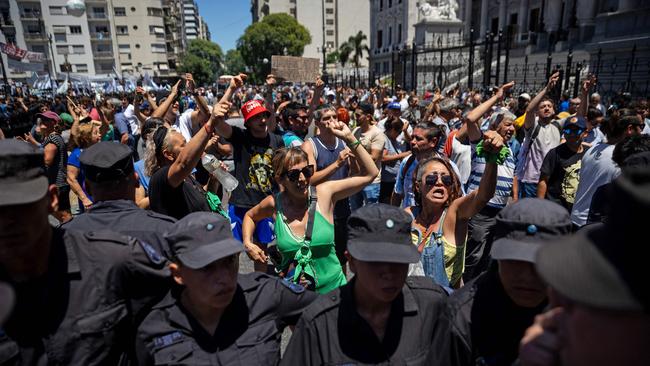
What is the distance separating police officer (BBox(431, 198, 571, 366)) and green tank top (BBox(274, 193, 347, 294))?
115 centimetres

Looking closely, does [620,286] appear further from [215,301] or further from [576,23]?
[576,23]

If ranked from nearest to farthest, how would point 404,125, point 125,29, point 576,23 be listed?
point 404,125 → point 576,23 → point 125,29

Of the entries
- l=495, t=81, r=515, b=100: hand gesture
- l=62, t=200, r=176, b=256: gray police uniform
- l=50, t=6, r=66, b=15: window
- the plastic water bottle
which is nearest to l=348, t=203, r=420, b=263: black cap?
l=62, t=200, r=176, b=256: gray police uniform

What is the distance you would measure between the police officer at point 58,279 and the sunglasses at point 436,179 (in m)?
1.86

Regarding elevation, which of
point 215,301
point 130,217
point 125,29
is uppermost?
point 125,29

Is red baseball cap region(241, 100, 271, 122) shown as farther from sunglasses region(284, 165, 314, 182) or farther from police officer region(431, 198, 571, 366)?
police officer region(431, 198, 571, 366)

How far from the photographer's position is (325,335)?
69.2 inches

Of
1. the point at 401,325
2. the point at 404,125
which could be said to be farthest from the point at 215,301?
the point at 404,125

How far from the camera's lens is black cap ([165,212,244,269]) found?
5.48 feet

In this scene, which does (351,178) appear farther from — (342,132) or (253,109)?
(253,109)

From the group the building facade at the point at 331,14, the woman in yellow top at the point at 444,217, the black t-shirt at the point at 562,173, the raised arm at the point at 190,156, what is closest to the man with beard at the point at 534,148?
the black t-shirt at the point at 562,173

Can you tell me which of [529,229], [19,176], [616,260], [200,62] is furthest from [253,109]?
[200,62]

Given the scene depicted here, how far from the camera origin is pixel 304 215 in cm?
296

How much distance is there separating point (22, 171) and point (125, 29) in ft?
261
